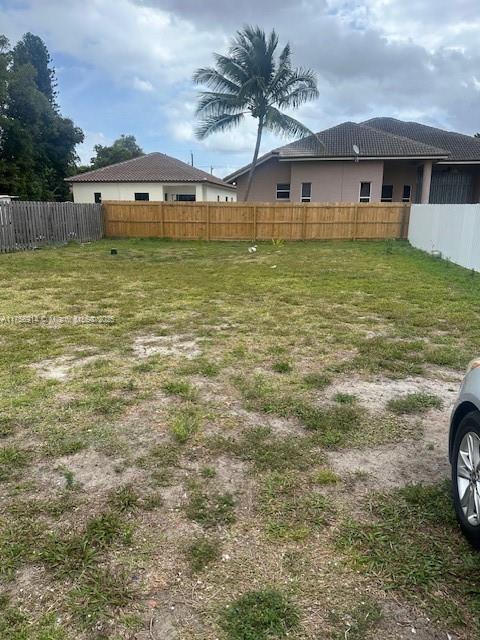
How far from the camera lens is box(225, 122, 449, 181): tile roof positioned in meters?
20.5

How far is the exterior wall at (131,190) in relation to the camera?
89.2 feet

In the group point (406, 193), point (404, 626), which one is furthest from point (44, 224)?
point (406, 193)

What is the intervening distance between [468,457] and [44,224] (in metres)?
15.6

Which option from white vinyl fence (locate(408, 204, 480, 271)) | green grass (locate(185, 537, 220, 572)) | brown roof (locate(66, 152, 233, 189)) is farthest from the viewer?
brown roof (locate(66, 152, 233, 189))

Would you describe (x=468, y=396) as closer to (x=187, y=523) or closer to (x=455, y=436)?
(x=455, y=436)

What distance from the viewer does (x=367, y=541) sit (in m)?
2.10

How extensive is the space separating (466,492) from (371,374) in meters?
2.14

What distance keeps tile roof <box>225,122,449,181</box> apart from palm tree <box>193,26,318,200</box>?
731 millimetres

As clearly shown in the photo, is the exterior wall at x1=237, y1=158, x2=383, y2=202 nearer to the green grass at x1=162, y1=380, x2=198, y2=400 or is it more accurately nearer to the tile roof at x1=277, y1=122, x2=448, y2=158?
the tile roof at x1=277, y1=122, x2=448, y2=158

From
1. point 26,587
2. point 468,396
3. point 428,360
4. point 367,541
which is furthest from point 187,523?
point 428,360

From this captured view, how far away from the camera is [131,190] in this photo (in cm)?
2742

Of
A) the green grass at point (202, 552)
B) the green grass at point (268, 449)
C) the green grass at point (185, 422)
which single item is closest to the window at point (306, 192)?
the green grass at point (185, 422)

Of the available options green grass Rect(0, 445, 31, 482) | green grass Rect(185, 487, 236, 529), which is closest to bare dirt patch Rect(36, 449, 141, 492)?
green grass Rect(0, 445, 31, 482)

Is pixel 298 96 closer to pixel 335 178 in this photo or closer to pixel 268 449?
pixel 335 178
